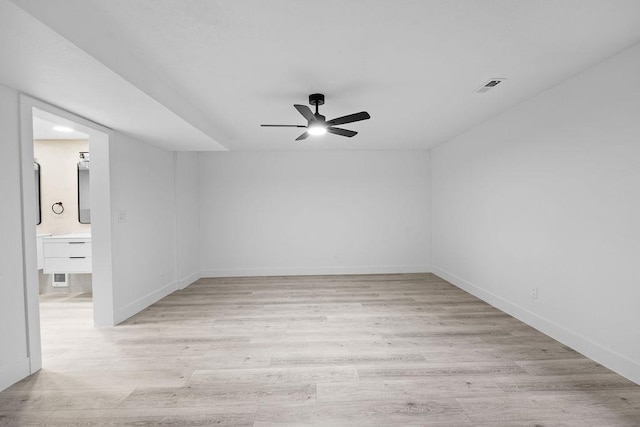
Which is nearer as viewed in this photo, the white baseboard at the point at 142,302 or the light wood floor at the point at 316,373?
the light wood floor at the point at 316,373

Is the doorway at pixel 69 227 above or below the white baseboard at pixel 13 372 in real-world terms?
above

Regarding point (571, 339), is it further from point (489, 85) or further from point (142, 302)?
point (142, 302)

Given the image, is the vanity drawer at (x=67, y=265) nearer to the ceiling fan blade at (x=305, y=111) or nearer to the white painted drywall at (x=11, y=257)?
the white painted drywall at (x=11, y=257)

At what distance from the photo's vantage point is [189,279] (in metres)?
5.35

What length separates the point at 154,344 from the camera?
2.99 m

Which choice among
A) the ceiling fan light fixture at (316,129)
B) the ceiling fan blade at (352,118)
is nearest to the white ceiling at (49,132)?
the ceiling fan light fixture at (316,129)

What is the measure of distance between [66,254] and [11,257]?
2.48 meters

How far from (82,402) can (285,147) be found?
4.26 meters

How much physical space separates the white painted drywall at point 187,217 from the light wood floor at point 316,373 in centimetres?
131

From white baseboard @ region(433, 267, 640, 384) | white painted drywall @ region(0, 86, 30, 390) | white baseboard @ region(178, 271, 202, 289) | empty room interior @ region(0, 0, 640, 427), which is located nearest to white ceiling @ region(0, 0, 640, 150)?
empty room interior @ region(0, 0, 640, 427)

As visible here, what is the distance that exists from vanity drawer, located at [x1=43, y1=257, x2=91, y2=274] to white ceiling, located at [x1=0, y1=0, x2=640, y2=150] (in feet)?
7.36

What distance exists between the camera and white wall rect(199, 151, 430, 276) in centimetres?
584

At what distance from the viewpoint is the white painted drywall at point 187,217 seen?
5062 mm

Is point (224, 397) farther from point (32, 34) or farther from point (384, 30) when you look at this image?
point (384, 30)
